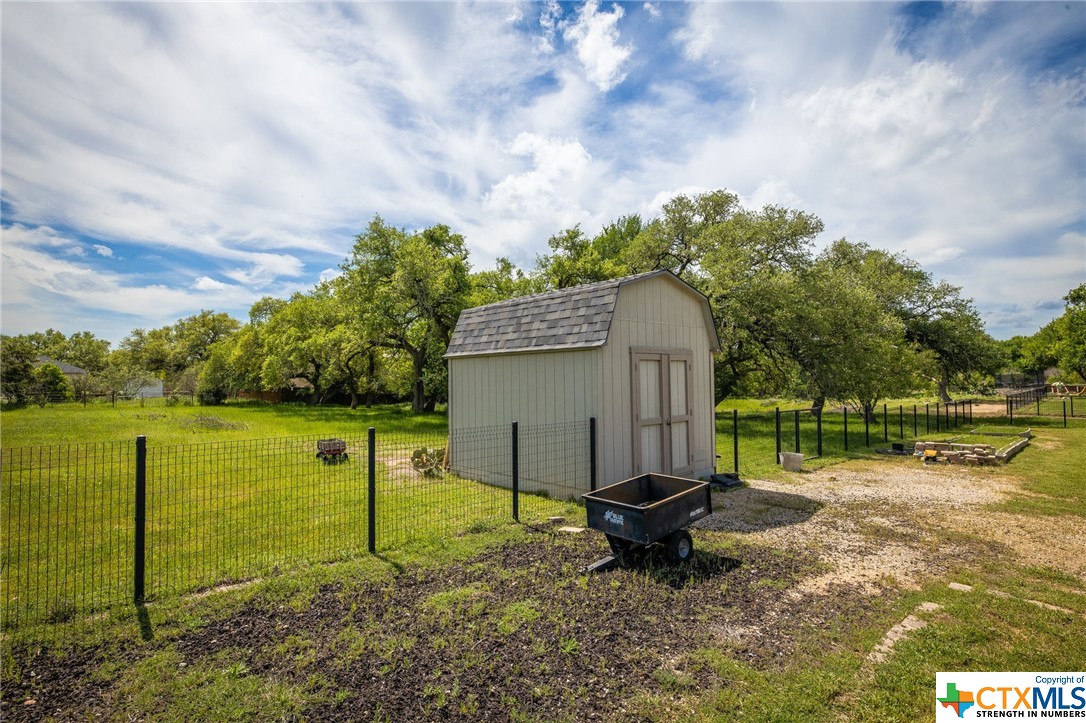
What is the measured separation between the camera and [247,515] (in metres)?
7.29

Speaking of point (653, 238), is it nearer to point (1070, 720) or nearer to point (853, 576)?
point (853, 576)

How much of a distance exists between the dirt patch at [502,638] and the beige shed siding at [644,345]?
3057 mm

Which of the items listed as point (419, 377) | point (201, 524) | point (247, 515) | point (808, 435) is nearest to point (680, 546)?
point (247, 515)

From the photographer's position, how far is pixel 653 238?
25172mm

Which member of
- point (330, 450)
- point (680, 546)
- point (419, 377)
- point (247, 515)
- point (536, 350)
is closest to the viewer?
point (680, 546)

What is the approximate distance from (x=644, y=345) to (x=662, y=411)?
1.34 m

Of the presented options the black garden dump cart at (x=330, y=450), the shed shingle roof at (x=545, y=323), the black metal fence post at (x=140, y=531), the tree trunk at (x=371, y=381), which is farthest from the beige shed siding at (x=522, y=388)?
the tree trunk at (x=371, y=381)

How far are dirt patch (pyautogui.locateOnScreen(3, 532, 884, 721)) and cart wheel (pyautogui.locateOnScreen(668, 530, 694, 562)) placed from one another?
147 mm

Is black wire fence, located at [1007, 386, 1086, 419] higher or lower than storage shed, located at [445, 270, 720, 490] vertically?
lower

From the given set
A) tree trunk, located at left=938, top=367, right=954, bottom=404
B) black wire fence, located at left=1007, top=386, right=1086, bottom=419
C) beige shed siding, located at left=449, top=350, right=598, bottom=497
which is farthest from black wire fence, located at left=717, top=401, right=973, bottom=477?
beige shed siding, located at left=449, top=350, right=598, bottom=497

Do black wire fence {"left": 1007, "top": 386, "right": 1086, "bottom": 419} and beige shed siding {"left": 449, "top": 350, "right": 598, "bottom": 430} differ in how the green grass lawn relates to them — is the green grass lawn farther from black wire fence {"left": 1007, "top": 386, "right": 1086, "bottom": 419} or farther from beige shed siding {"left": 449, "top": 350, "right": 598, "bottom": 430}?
black wire fence {"left": 1007, "top": 386, "right": 1086, "bottom": 419}

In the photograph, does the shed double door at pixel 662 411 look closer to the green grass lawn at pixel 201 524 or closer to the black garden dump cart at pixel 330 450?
the green grass lawn at pixel 201 524

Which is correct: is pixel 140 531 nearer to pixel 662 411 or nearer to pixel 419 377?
pixel 662 411

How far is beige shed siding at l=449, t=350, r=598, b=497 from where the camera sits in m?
8.39
